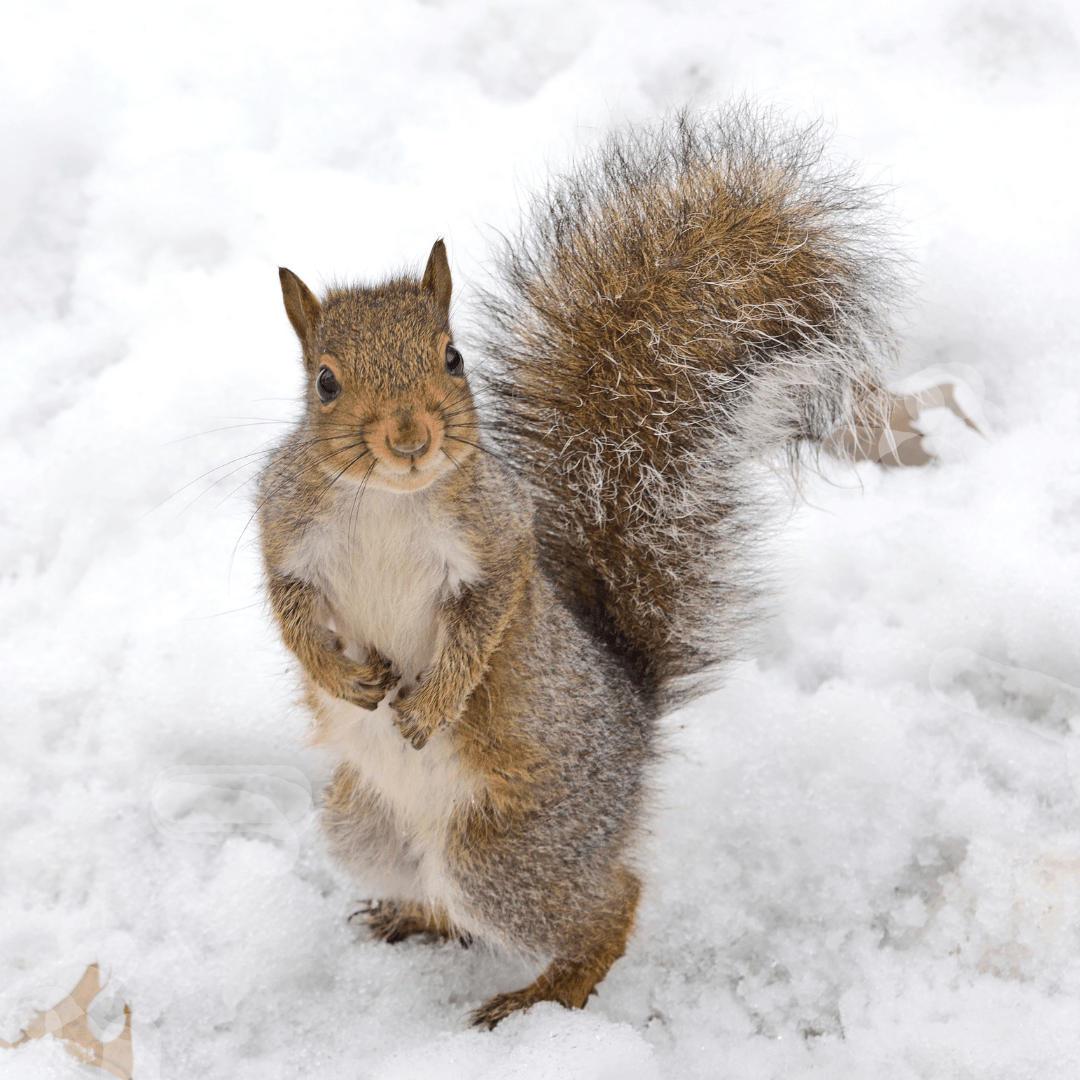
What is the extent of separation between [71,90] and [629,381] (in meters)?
2.29

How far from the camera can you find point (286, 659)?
2549 mm

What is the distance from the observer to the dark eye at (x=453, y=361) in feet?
5.81

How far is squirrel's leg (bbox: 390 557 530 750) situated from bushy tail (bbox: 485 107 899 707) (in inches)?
15.0

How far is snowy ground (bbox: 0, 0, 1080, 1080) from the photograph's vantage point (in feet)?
7.49

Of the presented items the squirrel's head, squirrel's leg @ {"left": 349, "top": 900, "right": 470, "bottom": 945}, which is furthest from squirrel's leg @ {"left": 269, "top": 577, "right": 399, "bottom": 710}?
squirrel's leg @ {"left": 349, "top": 900, "right": 470, "bottom": 945}

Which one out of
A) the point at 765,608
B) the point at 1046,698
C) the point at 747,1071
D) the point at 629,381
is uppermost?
the point at 629,381

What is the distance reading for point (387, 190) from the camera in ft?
11.6

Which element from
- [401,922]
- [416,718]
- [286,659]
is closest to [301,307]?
[416,718]

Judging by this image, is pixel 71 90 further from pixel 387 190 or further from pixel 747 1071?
pixel 747 1071

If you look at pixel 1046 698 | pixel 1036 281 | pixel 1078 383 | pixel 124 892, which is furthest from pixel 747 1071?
pixel 1036 281

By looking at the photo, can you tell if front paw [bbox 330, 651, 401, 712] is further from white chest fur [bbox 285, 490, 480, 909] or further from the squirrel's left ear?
the squirrel's left ear

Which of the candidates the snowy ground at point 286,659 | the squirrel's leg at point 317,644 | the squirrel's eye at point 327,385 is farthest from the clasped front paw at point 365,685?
the snowy ground at point 286,659

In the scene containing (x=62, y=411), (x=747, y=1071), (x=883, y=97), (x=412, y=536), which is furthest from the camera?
(x=883, y=97)

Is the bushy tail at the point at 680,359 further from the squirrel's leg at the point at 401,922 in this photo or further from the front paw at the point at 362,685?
the squirrel's leg at the point at 401,922
